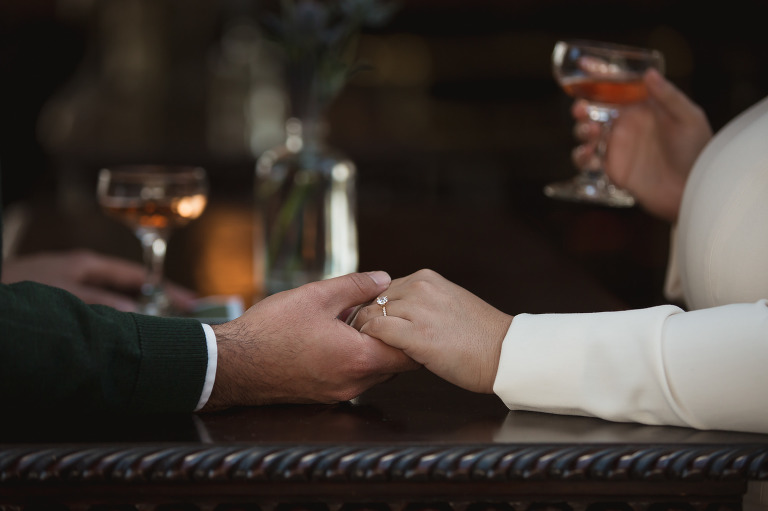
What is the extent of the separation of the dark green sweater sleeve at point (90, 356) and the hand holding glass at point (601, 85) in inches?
35.0

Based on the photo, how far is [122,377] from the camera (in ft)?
2.89

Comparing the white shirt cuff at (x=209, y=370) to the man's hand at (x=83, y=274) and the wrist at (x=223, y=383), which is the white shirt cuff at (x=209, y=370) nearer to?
the wrist at (x=223, y=383)

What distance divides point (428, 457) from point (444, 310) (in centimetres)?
22

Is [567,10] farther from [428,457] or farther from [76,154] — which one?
[428,457]

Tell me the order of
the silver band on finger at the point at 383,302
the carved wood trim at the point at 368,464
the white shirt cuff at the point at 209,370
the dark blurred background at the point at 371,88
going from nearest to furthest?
the carved wood trim at the point at 368,464 < the white shirt cuff at the point at 209,370 < the silver band on finger at the point at 383,302 < the dark blurred background at the point at 371,88

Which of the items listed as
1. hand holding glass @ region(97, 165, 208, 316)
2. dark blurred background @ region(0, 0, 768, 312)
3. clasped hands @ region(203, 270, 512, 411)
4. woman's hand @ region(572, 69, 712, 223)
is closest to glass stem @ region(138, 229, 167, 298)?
hand holding glass @ region(97, 165, 208, 316)

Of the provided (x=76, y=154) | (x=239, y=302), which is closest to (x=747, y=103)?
(x=76, y=154)

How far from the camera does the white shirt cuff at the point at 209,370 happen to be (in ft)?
2.99

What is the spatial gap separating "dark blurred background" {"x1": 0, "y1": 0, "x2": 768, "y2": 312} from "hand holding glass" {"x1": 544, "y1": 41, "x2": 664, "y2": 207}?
2.43m

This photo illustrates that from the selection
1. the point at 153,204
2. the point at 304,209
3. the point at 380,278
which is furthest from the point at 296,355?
the point at 304,209

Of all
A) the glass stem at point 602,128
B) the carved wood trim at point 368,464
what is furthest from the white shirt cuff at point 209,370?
the glass stem at point 602,128

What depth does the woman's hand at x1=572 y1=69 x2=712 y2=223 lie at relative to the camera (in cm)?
157

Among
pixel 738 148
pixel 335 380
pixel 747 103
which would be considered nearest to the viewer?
pixel 335 380

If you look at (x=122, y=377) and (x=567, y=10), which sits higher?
(x=567, y=10)
